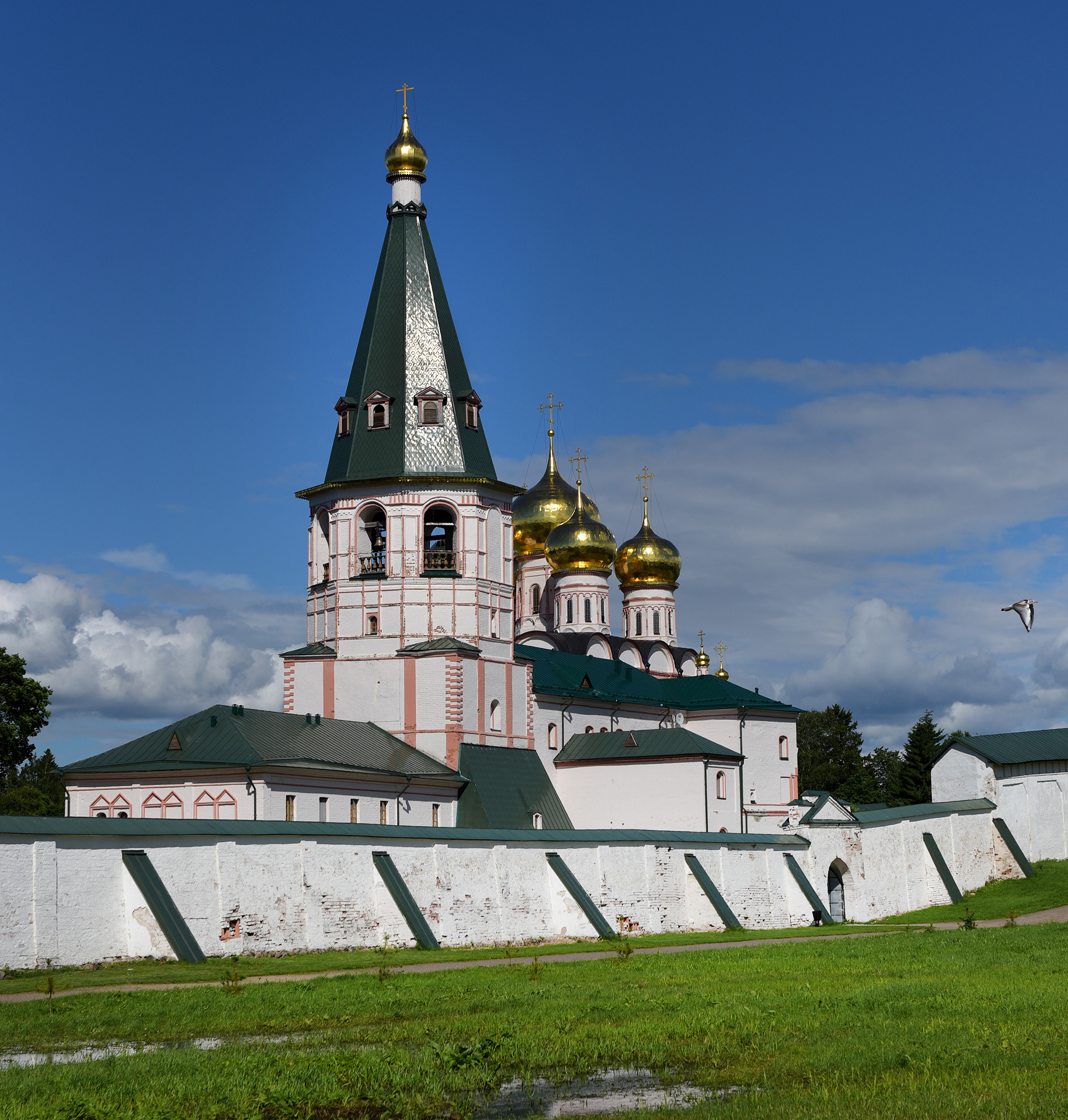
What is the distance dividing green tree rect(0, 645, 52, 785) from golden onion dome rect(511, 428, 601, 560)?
21065 millimetres

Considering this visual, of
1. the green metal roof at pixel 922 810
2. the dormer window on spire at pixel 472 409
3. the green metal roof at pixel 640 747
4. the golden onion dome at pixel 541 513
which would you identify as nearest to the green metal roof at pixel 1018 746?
the green metal roof at pixel 922 810

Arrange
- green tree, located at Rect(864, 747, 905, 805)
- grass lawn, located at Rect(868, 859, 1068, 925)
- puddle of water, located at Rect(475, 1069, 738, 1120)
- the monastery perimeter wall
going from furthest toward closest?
green tree, located at Rect(864, 747, 905, 805), grass lawn, located at Rect(868, 859, 1068, 925), the monastery perimeter wall, puddle of water, located at Rect(475, 1069, 738, 1120)

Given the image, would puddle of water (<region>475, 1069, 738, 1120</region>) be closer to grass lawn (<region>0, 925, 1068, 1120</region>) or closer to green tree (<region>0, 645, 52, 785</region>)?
grass lawn (<region>0, 925, 1068, 1120</region>)

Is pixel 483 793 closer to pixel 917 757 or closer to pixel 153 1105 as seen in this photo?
pixel 153 1105

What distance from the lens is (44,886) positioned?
17469mm

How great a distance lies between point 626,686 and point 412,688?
499 inches

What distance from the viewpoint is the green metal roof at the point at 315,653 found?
36.5m

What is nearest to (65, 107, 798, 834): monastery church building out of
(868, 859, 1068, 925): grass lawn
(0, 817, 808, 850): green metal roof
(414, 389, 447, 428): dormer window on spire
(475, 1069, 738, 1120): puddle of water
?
(414, 389, 447, 428): dormer window on spire

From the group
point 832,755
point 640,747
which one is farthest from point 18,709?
point 832,755

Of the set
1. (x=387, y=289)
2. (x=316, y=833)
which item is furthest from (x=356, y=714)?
(x=316, y=833)

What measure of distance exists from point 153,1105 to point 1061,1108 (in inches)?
202

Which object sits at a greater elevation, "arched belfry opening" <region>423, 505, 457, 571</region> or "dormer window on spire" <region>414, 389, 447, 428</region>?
"dormer window on spire" <region>414, 389, 447, 428</region>

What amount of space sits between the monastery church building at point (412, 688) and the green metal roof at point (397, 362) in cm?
5

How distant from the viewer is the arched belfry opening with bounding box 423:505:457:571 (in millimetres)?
36344
